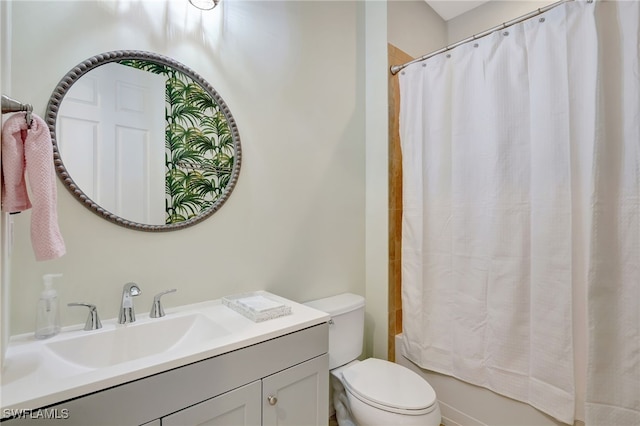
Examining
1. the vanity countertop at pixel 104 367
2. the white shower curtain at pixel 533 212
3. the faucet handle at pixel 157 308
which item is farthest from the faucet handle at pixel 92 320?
the white shower curtain at pixel 533 212

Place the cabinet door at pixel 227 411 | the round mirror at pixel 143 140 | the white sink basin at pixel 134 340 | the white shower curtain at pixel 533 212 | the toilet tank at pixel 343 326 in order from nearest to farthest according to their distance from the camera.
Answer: the cabinet door at pixel 227 411
the white sink basin at pixel 134 340
the round mirror at pixel 143 140
the white shower curtain at pixel 533 212
the toilet tank at pixel 343 326

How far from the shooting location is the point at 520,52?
150 centimetres

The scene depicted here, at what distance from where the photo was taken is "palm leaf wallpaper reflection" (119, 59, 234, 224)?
128 centimetres

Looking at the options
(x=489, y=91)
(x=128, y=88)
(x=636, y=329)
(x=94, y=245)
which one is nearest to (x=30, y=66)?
(x=128, y=88)

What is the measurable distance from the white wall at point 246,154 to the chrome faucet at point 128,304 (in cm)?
6

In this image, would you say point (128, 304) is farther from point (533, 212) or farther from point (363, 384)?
point (533, 212)

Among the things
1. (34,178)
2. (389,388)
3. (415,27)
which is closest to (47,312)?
(34,178)

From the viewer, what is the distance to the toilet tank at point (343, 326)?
1627 mm

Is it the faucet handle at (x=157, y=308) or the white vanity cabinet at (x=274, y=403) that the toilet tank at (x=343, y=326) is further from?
the faucet handle at (x=157, y=308)

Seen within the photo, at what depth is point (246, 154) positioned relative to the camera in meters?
1.50

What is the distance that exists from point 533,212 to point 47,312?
6.41ft

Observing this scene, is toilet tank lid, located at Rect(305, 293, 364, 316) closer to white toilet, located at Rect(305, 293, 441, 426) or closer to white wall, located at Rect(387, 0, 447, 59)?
white toilet, located at Rect(305, 293, 441, 426)

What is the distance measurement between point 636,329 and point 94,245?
209 cm

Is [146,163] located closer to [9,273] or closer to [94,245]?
[94,245]
